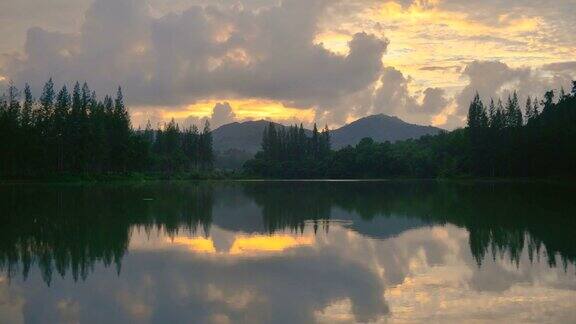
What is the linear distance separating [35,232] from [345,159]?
129 meters

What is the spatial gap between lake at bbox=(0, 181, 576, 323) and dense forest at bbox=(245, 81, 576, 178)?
57.4 metres

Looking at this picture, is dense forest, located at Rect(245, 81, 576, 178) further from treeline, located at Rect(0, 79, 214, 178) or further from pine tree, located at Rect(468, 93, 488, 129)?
treeline, located at Rect(0, 79, 214, 178)

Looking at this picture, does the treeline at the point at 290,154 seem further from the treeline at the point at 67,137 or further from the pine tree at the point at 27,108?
the pine tree at the point at 27,108

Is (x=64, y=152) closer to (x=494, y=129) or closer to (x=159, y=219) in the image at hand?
(x=159, y=219)

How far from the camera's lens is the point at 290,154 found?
162875mm

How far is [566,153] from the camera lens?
2901 inches

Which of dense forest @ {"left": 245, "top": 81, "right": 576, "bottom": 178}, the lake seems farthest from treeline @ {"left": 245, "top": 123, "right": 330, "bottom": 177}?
the lake

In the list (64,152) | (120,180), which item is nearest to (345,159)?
(120,180)

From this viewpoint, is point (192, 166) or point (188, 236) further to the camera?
point (192, 166)

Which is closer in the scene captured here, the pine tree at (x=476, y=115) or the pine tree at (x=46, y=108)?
the pine tree at (x=46, y=108)

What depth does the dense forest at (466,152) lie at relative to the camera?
273 ft

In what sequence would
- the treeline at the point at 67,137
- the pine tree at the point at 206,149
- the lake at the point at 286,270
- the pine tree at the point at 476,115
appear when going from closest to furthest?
1. the lake at the point at 286,270
2. the treeline at the point at 67,137
3. the pine tree at the point at 476,115
4. the pine tree at the point at 206,149

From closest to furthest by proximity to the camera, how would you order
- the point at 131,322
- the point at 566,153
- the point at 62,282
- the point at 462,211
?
1. the point at 131,322
2. the point at 62,282
3. the point at 462,211
4. the point at 566,153

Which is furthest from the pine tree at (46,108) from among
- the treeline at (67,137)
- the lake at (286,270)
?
the lake at (286,270)
